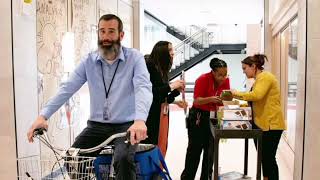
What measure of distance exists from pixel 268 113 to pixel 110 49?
6.15 feet

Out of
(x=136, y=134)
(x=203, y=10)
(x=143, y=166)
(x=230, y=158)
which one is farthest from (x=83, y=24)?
(x=203, y=10)

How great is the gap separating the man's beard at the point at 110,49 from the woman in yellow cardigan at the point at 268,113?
1563mm

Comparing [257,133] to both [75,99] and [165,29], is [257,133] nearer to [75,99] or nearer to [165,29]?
[75,99]

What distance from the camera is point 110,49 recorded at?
2.26 metres

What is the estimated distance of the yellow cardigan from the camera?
346 cm

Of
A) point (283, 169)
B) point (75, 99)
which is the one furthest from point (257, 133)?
point (75, 99)

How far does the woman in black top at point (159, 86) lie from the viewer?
11.0ft

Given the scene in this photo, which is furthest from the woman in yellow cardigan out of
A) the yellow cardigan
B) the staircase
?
the staircase

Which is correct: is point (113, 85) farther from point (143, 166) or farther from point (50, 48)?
point (50, 48)

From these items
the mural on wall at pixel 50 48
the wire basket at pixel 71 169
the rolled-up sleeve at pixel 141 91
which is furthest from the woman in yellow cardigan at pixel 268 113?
the mural on wall at pixel 50 48

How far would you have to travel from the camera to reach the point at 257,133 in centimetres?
316

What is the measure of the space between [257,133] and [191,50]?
49.1 ft

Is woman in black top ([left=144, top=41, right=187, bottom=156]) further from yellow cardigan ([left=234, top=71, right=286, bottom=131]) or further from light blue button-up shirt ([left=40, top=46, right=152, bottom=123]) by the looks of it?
light blue button-up shirt ([left=40, top=46, right=152, bottom=123])

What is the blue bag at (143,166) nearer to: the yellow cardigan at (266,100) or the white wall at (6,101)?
the white wall at (6,101)
